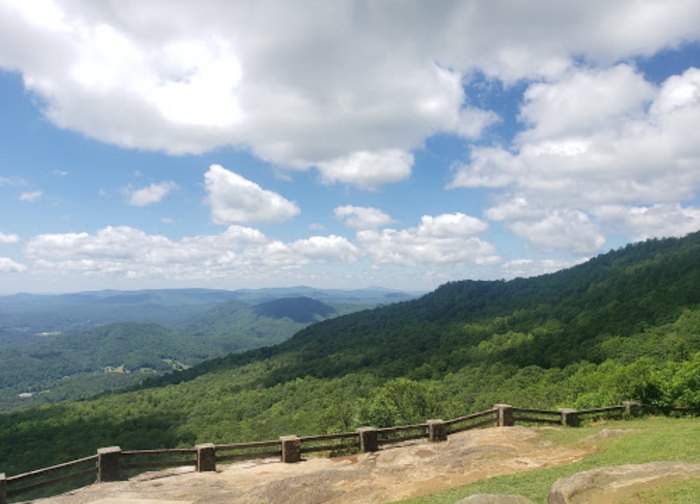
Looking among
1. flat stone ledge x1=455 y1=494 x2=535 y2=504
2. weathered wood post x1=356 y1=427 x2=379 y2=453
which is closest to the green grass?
flat stone ledge x1=455 y1=494 x2=535 y2=504

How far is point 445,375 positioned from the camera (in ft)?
330

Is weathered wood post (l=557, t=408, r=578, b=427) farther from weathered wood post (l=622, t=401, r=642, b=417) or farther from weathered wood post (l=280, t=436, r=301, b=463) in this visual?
weathered wood post (l=280, t=436, r=301, b=463)

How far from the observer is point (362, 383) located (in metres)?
104

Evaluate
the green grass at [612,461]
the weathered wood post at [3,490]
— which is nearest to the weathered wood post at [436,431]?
the green grass at [612,461]

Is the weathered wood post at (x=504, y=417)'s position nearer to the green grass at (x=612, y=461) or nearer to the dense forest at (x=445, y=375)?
the green grass at (x=612, y=461)

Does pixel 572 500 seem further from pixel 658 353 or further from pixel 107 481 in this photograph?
pixel 658 353

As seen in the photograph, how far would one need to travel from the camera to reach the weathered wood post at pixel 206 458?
15523 mm

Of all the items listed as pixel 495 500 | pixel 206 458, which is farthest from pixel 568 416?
pixel 206 458

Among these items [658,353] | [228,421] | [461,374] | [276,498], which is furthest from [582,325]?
[276,498]

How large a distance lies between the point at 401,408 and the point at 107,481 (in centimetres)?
4327

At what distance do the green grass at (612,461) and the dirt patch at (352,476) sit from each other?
0.90 m

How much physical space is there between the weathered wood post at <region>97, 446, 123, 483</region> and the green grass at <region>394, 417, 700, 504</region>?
989 cm

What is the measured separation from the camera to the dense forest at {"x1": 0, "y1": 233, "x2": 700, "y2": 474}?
180 ft

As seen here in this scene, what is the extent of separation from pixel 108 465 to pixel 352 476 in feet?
26.8
